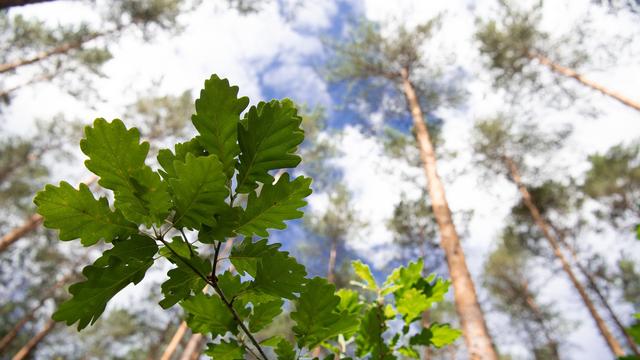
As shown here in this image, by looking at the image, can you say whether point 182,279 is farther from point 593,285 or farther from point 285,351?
point 593,285

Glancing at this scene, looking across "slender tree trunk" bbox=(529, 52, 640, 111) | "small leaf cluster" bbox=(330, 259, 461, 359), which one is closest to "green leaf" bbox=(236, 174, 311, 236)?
"small leaf cluster" bbox=(330, 259, 461, 359)

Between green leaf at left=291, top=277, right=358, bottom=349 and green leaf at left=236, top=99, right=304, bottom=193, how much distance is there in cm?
25

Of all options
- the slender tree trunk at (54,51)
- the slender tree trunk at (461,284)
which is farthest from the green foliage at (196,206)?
the slender tree trunk at (54,51)

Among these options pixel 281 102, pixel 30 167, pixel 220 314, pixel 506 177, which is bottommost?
pixel 220 314

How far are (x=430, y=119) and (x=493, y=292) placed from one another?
12.3 m

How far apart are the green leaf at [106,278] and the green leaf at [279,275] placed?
0.57ft

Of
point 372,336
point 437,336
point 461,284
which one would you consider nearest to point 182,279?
point 372,336

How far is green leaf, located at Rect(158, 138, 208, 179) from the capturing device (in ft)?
1.88

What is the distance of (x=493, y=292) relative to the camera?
1997 centimetres

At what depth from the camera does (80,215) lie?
51 centimetres

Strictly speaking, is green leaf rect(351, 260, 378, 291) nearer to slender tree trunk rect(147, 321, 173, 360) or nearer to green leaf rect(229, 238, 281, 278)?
green leaf rect(229, 238, 281, 278)

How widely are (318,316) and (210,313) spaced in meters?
0.21

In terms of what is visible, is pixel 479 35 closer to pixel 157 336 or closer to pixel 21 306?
pixel 157 336

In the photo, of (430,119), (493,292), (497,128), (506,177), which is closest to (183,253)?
(430,119)
